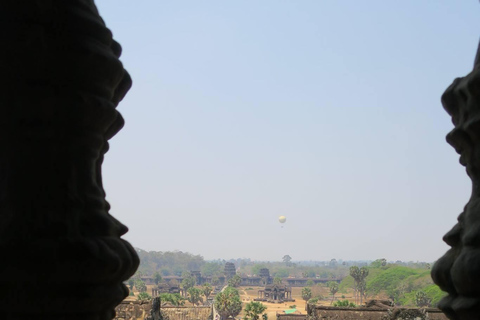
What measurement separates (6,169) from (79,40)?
1.37ft

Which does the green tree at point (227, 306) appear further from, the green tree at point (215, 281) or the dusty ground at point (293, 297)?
the green tree at point (215, 281)

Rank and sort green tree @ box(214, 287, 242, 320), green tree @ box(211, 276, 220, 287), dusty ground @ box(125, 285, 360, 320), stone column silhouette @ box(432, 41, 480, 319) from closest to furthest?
stone column silhouette @ box(432, 41, 480, 319)
green tree @ box(214, 287, 242, 320)
dusty ground @ box(125, 285, 360, 320)
green tree @ box(211, 276, 220, 287)

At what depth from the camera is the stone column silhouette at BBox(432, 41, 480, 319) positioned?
3.95 feet

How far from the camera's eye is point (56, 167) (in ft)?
4.76

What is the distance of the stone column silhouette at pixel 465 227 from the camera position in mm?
1204

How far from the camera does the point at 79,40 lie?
1505 millimetres

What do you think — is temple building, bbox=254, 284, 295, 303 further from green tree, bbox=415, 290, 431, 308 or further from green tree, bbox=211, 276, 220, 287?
green tree, bbox=211, 276, 220, 287

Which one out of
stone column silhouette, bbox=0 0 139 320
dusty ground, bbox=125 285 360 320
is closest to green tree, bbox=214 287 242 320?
dusty ground, bbox=125 285 360 320

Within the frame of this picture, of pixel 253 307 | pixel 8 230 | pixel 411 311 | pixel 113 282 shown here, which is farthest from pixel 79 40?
pixel 253 307

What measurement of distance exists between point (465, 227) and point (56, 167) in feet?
3.54

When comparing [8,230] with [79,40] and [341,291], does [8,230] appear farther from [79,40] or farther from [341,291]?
[341,291]

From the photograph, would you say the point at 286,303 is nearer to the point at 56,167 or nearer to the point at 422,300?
the point at 422,300

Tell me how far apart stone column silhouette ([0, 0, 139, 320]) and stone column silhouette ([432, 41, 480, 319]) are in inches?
33.7

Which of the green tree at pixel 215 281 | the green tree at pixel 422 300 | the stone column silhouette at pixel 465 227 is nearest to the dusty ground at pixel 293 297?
the green tree at pixel 215 281
